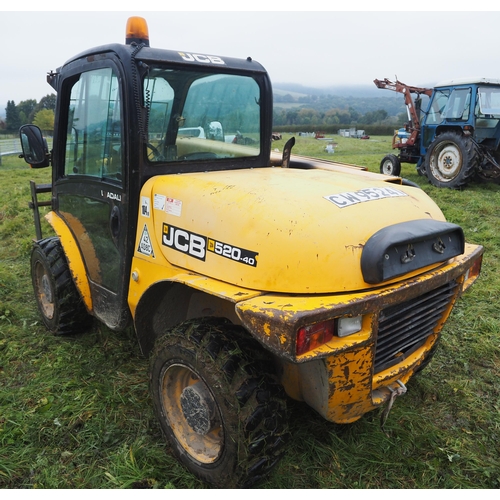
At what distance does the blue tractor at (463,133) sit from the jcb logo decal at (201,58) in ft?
26.2

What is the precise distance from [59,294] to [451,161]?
29.8ft

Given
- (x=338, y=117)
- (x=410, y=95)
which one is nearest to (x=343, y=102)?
(x=338, y=117)

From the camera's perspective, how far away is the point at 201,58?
2939 mm

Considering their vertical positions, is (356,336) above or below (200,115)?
below

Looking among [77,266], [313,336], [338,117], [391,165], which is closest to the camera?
[313,336]

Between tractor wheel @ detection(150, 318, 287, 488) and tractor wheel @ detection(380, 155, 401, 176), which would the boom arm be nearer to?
A: tractor wheel @ detection(380, 155, 401, 176)

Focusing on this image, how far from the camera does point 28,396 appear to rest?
300 cm

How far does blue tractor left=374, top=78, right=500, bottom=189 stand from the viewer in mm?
9641

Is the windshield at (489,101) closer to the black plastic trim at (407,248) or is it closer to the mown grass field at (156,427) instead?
the mown grass field at (156,427)

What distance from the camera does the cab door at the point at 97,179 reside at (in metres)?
2.80

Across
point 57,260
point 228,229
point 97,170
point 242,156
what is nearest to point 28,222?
point 57,260

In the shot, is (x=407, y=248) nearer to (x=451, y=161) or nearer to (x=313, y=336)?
(x=313, y=336)

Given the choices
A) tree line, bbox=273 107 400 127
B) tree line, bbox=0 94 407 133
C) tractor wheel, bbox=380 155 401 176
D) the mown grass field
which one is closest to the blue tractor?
tractor wheel, bbox=380 155 401 176

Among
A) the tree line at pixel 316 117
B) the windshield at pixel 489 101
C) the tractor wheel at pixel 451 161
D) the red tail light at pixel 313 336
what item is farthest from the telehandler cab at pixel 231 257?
the tree line at pixel 316 117
